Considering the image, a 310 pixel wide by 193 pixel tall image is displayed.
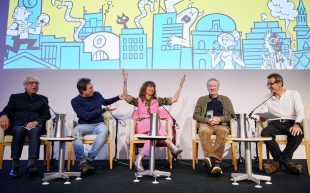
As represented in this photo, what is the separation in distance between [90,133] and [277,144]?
2062 mm

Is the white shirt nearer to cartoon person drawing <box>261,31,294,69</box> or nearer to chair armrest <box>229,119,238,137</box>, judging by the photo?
chair armrest <box>229,119,238,137</box>

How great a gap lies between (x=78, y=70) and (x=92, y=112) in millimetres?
1128

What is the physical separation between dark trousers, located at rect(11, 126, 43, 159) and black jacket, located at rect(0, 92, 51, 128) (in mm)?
184

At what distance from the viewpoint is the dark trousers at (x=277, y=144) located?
298 centimetres

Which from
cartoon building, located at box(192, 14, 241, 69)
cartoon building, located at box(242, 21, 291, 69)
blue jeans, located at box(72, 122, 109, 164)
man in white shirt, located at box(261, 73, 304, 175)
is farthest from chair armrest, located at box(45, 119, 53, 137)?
cartoon building, located at box(242, 21, 291, 69)

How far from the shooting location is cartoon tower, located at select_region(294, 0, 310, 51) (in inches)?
160

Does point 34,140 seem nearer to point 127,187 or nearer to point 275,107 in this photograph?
point 127,187

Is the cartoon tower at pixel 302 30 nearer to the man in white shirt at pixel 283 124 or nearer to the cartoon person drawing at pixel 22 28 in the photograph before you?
the man in white shirt at pixel 283 124

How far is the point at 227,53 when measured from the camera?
13.3 feet

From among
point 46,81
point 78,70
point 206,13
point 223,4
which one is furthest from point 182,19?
point 46,81

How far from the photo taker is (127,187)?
7.57ft

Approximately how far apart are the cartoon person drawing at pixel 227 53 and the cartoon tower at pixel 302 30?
2.82 feet

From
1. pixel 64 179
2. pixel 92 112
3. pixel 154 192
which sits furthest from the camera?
pixel 92 112

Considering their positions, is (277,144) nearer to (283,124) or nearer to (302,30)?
(283,124)
